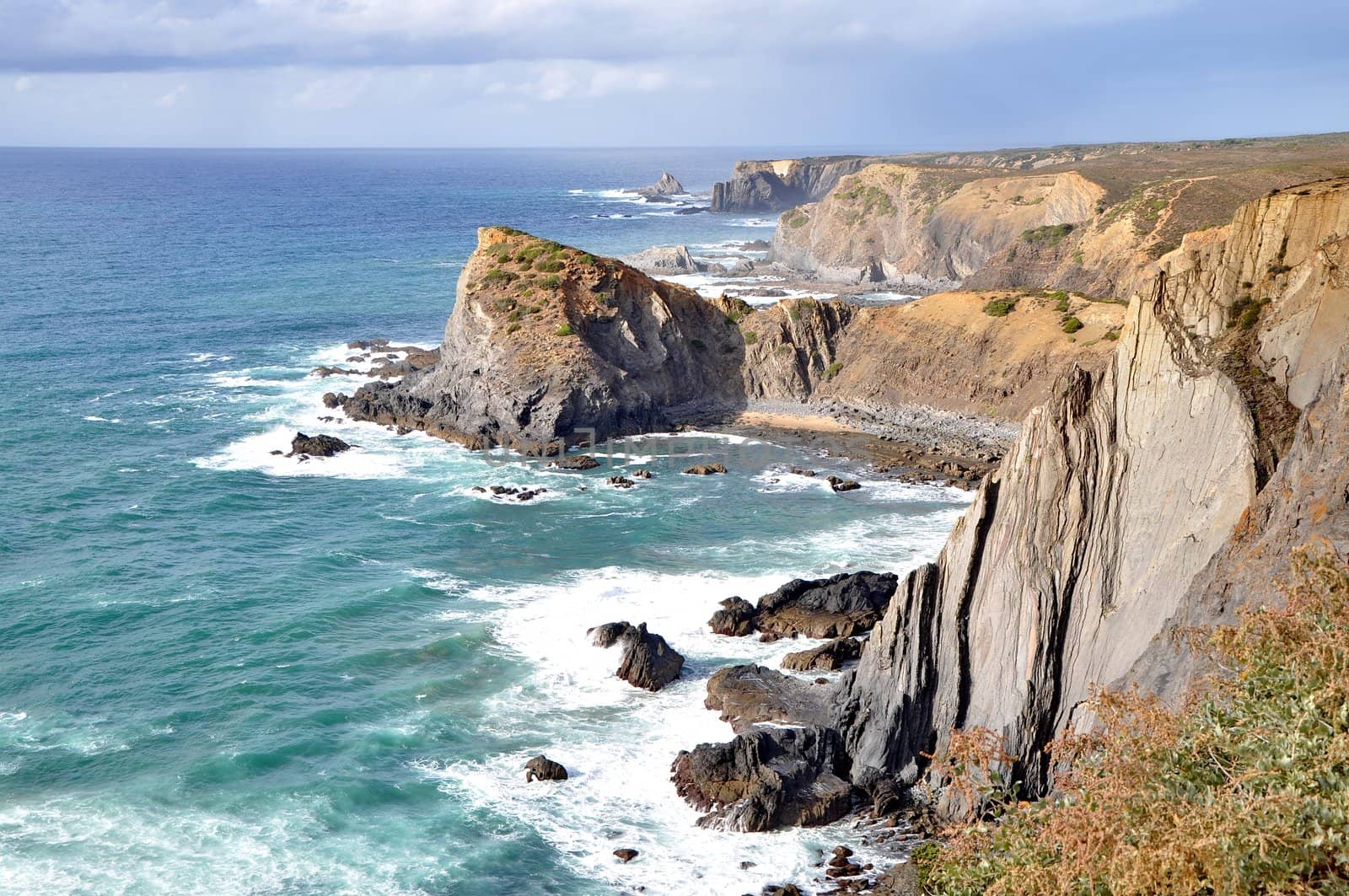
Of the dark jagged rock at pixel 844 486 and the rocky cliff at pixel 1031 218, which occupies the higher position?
the rocky cliff at pixel 1031 218

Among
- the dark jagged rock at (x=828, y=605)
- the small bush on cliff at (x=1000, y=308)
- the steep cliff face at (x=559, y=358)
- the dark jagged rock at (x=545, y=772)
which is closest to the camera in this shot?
the dark jagged rock at (x=545, y=772)

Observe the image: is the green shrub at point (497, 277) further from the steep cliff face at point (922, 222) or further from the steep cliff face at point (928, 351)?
the steep cliff face at point (922, 222)

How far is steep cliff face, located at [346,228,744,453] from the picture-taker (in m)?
70.6

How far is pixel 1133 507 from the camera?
92.6 ft

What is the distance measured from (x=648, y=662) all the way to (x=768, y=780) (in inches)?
356

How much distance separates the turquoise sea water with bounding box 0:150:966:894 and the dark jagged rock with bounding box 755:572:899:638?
7.69ft

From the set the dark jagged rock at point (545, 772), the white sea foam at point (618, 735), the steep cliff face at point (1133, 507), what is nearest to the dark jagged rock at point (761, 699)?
the white sea foam at point (618, 735)

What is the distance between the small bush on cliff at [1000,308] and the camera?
74875mm

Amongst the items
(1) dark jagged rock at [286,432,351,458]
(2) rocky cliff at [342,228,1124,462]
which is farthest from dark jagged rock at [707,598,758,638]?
(1) dark jagged rock at [286,432,351,458]

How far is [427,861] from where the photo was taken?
102 feet

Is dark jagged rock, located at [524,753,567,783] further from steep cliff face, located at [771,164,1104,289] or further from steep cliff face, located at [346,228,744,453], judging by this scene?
steep cliff face, located at [771,164,1104,289]

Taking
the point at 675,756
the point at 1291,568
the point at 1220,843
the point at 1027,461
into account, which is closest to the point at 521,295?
the point at 675,756

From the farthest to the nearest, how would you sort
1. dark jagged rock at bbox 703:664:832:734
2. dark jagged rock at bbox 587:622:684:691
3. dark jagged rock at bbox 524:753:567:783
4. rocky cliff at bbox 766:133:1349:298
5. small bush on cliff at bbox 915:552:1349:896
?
rocky cliff at bbox 766:133:1349:298
dark jagged rock at bbox 587:622:684:691
dark jagged rock at bbox 703:664:832:734
dark jagged rock at bbox 524:753:567:783
small bush on cliff at bbox 915:552:1349:896

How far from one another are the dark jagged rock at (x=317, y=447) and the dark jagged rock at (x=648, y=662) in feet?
108
